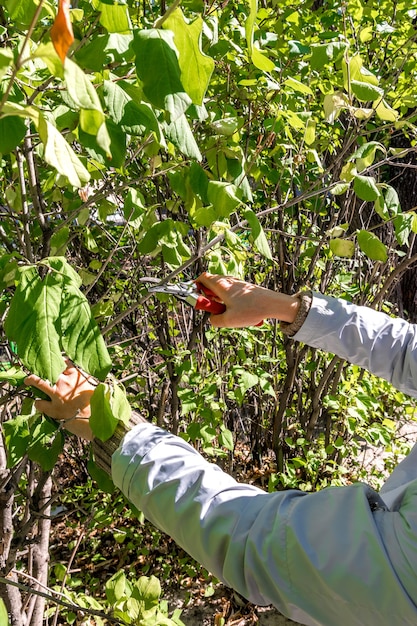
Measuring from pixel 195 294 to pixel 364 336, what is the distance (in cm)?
62

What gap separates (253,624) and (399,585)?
8.36 feet

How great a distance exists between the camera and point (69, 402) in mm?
1301

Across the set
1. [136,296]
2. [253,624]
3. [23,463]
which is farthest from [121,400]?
[253,624]

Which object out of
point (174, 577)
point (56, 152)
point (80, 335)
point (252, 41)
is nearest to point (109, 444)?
point (80, 335)

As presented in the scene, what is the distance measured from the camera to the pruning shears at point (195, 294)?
1.76 m

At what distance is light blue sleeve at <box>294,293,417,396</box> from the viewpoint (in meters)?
1.85

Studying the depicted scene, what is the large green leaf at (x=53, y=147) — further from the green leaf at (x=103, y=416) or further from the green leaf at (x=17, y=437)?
the green leaf at (x=17, y=437)

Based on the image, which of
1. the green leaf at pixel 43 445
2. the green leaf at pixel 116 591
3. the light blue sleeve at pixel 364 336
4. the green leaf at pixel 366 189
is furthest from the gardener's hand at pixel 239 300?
the green leaf at pixel 116 591

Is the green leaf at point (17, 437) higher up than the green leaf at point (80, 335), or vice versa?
the green leaf at point (80, 335)

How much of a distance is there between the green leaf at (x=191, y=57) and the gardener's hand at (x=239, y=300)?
37.9 inches

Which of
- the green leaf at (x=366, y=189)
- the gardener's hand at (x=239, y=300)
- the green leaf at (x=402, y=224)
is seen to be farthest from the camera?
the green leaf at (x=402, y=224)

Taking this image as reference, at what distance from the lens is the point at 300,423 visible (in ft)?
12.6

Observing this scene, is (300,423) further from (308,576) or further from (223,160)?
(308,576)

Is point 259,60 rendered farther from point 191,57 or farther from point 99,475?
point 99,475
